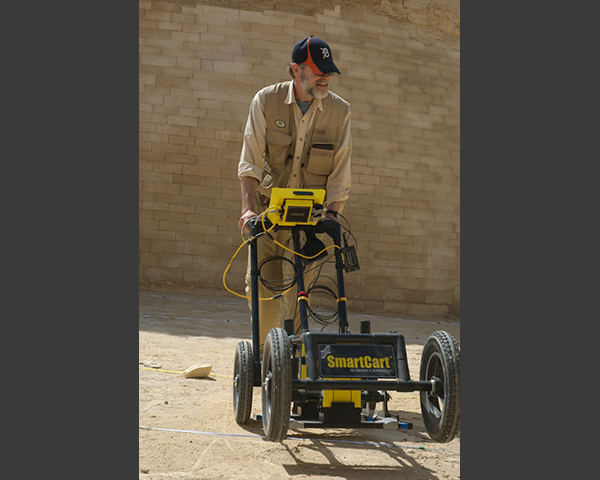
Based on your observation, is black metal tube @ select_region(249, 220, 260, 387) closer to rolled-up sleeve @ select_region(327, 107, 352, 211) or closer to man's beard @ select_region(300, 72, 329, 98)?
rolled-up sleeve @ select_region(327, 107, 352, 211)

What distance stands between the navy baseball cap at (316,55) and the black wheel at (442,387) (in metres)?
1.53

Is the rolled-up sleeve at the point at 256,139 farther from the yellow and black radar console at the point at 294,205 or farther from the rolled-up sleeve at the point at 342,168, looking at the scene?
the yellow and black radar console at the point at 294,205

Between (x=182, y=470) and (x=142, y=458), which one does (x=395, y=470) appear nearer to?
(x=182, y=470)

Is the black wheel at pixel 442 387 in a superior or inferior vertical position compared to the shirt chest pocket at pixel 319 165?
inferior

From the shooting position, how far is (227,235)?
10352mm

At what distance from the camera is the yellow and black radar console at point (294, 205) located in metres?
3.20

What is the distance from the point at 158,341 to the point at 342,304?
11.8ft

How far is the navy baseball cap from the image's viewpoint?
3.38 m

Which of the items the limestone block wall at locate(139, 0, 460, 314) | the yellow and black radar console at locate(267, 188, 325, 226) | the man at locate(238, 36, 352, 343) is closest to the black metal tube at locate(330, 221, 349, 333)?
the yellow and black radar console at locate(267, 188, 325, 226)

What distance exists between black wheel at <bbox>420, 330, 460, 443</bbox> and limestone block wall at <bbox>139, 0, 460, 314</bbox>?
7462 millimetres

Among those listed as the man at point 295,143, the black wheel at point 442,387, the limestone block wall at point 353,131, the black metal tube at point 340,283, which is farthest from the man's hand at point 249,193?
the limestone block wall at point 353,131

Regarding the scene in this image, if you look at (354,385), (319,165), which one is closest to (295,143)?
(319,165)

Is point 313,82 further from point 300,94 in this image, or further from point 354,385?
point 354,385

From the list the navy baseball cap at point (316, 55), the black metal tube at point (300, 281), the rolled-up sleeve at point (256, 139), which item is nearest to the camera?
the black metal tube at point (300, 281)
